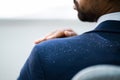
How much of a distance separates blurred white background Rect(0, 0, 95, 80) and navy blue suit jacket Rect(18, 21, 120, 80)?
759 millimetres

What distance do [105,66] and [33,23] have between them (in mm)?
937

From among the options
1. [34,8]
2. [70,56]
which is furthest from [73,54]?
[34,8]

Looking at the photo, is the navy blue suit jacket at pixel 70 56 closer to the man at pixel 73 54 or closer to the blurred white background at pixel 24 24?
the man at pixel 73 54

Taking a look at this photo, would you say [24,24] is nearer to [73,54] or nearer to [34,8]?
[34,8]

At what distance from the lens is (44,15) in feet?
5.67

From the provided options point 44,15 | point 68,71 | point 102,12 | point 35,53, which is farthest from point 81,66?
point 44,15

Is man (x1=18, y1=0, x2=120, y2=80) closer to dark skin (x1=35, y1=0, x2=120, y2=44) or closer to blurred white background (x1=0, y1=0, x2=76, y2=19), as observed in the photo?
dark skin (x1=35, y1=0, x2=120, y2=44)

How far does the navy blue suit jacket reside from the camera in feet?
3.12

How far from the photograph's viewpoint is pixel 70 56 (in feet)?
3.14

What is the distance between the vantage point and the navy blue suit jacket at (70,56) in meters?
0.95

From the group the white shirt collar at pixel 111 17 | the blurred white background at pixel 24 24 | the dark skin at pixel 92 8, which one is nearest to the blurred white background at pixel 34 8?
the blurred white background at pixel 24 24

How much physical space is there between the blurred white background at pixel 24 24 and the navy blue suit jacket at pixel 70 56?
759mm

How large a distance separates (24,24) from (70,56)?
84cm

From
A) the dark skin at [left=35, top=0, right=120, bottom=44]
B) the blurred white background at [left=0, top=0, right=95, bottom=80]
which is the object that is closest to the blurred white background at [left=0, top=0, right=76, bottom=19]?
the blurred white background at [left=0, top=0, right=95, bottom=80]
